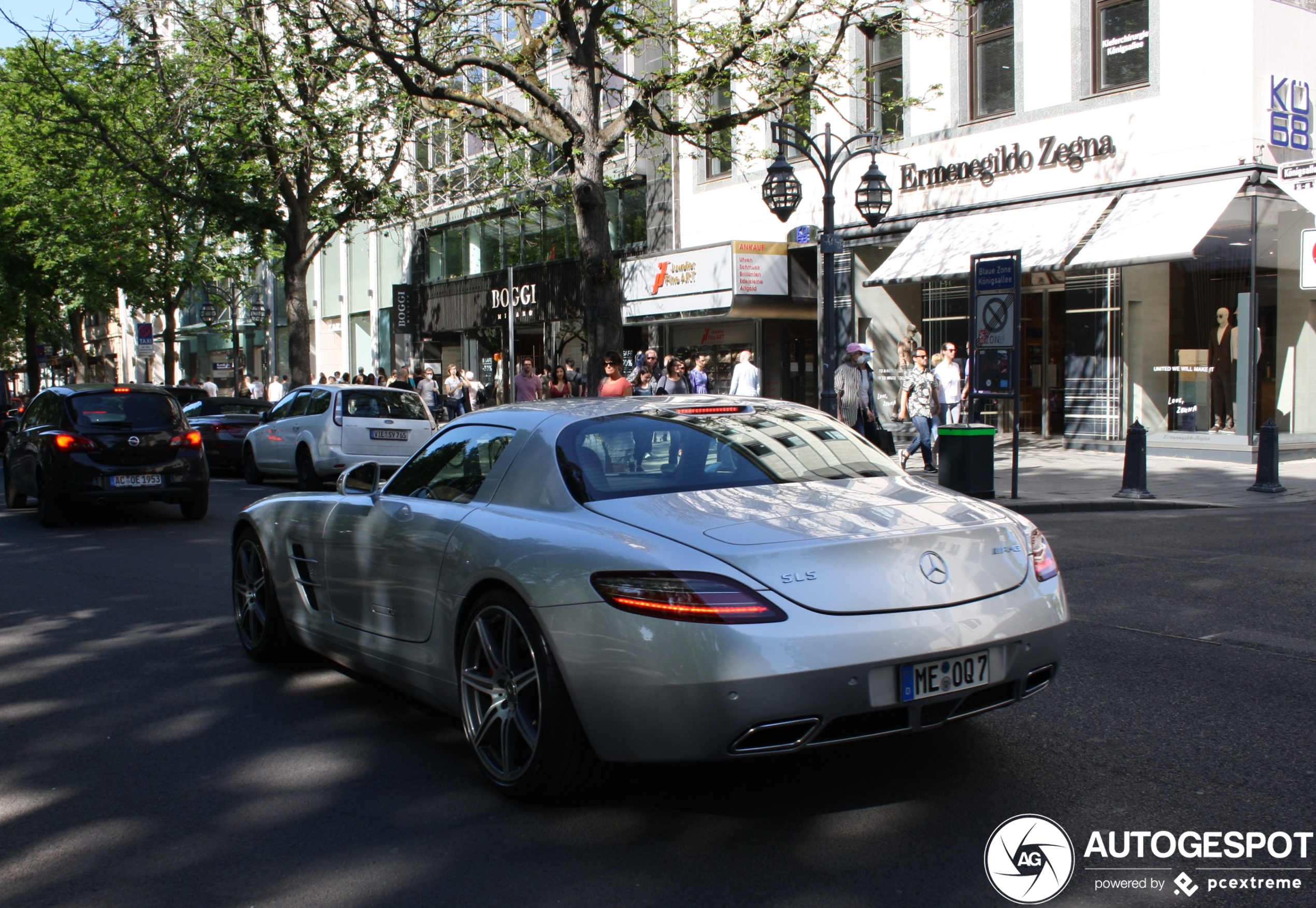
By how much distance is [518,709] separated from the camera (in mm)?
4016

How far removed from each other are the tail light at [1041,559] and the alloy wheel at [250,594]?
3.85 meters

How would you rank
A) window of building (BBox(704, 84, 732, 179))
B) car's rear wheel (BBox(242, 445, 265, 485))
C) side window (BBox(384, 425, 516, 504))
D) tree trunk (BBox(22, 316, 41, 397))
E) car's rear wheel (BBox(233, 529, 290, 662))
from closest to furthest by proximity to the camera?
1. side window (BBox(384, 425, 516, 504))
2. car's rear wheel (BBox(233, 529, 290, 662))
3. car's rear wheel (BBox(242, 445, 265, 485))
4. window of building (BBox(704, 84, 732, 179))
5. tree trunk (BBox(22, 316, 41, 397))

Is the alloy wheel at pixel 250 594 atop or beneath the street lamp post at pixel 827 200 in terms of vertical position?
beneath

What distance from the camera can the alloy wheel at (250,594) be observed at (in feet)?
20.2

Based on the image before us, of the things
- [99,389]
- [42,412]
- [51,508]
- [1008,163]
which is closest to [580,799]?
[51,508]

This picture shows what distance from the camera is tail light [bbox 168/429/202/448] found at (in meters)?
13.2

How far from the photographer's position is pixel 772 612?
3.48 metres

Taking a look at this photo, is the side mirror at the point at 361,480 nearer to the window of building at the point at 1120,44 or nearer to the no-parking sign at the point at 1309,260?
the no-parking sign at the point at 1309,260


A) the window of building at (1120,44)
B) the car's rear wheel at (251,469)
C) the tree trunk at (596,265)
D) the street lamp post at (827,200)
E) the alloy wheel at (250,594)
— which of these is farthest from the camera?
the window of building at (1120,44)

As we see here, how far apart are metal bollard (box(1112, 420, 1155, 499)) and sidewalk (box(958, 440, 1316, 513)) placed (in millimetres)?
194

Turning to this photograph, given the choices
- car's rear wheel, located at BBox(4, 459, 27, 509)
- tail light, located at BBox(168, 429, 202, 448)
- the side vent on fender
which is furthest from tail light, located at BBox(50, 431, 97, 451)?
the side vent on fender

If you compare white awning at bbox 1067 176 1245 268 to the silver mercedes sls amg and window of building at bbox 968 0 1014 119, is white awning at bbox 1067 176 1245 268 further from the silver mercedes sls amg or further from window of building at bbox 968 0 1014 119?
the silver mercedes sls amg

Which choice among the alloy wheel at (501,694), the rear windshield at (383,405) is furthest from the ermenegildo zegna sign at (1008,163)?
the alloy wheel at (501,694)

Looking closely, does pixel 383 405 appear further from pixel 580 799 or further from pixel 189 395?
pixel 580 799
